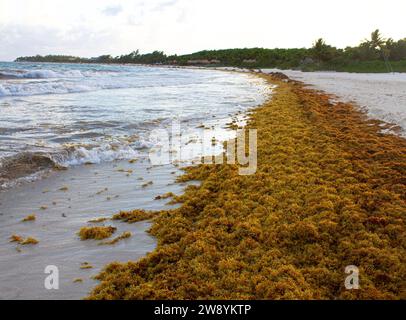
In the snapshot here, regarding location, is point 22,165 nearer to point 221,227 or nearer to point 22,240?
point 22,240

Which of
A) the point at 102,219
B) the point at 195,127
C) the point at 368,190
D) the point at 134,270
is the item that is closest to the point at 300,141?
the point at 368,190

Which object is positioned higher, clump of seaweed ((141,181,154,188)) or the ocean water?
the ocean water

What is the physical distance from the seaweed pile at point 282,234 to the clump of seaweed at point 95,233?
1.95ft

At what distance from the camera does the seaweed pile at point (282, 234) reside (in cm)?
408

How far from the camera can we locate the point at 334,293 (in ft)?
13.3

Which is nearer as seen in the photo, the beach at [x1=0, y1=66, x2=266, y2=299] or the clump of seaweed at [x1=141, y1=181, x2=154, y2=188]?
the beach at [x1=0, y1=66, x2=266, y2=299]

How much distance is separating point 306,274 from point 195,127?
10.6 m

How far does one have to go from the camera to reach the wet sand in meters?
4.27

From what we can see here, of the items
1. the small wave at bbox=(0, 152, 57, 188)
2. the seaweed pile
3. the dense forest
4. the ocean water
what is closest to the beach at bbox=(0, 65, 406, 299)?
the seaweed pile

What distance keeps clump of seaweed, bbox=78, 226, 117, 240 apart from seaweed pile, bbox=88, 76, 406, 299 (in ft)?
1.95

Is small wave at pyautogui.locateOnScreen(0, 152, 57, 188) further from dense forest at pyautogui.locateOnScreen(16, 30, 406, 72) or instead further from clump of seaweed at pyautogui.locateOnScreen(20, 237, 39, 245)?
dense forest at pyautogui.locateOnScreen(16, 30, 406, 72)

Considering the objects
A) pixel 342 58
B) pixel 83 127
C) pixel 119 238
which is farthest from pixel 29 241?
pixel 342 58

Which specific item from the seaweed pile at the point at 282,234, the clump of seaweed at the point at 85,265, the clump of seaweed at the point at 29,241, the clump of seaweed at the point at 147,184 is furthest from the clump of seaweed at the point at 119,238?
the clump of seaweed at the point at 147,184
